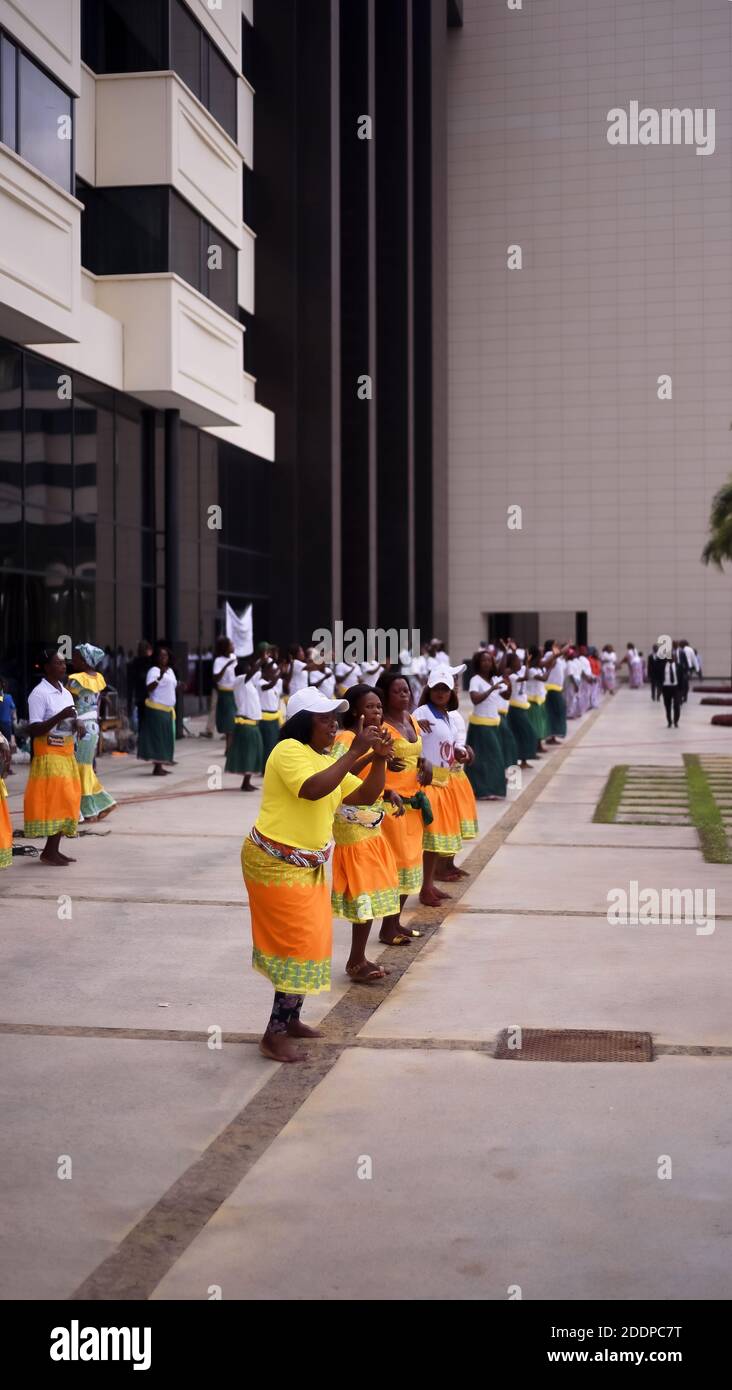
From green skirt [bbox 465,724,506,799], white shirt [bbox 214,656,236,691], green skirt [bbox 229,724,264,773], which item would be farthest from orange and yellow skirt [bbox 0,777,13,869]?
white shirt [bbox 214,656,236,691]

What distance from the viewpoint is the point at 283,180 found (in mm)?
34750

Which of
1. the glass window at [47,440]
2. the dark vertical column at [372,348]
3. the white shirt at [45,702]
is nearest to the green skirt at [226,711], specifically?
the glass window at [47,440]

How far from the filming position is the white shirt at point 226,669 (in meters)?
21.7

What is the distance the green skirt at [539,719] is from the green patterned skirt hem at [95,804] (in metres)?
8.92

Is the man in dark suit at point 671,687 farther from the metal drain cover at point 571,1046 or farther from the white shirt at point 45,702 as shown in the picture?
the metal drain cover at point 571,1046

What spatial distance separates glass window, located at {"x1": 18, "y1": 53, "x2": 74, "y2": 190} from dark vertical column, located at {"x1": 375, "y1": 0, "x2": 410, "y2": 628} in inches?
962

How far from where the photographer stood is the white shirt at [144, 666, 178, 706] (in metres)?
19.7

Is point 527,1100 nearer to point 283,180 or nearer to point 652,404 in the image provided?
point 283,180

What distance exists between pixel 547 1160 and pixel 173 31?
24197mm

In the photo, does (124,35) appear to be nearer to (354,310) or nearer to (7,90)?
(7,90)

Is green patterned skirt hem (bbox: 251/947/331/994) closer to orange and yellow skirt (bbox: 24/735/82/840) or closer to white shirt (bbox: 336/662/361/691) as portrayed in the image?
orange and yellow skirt (bbox: 24/735/82/840)

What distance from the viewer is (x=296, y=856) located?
6707 mm

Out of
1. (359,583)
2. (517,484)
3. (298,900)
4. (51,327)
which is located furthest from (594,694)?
(298,900)

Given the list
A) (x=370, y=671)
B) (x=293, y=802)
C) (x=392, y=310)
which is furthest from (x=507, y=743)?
(x=392, y=310)
